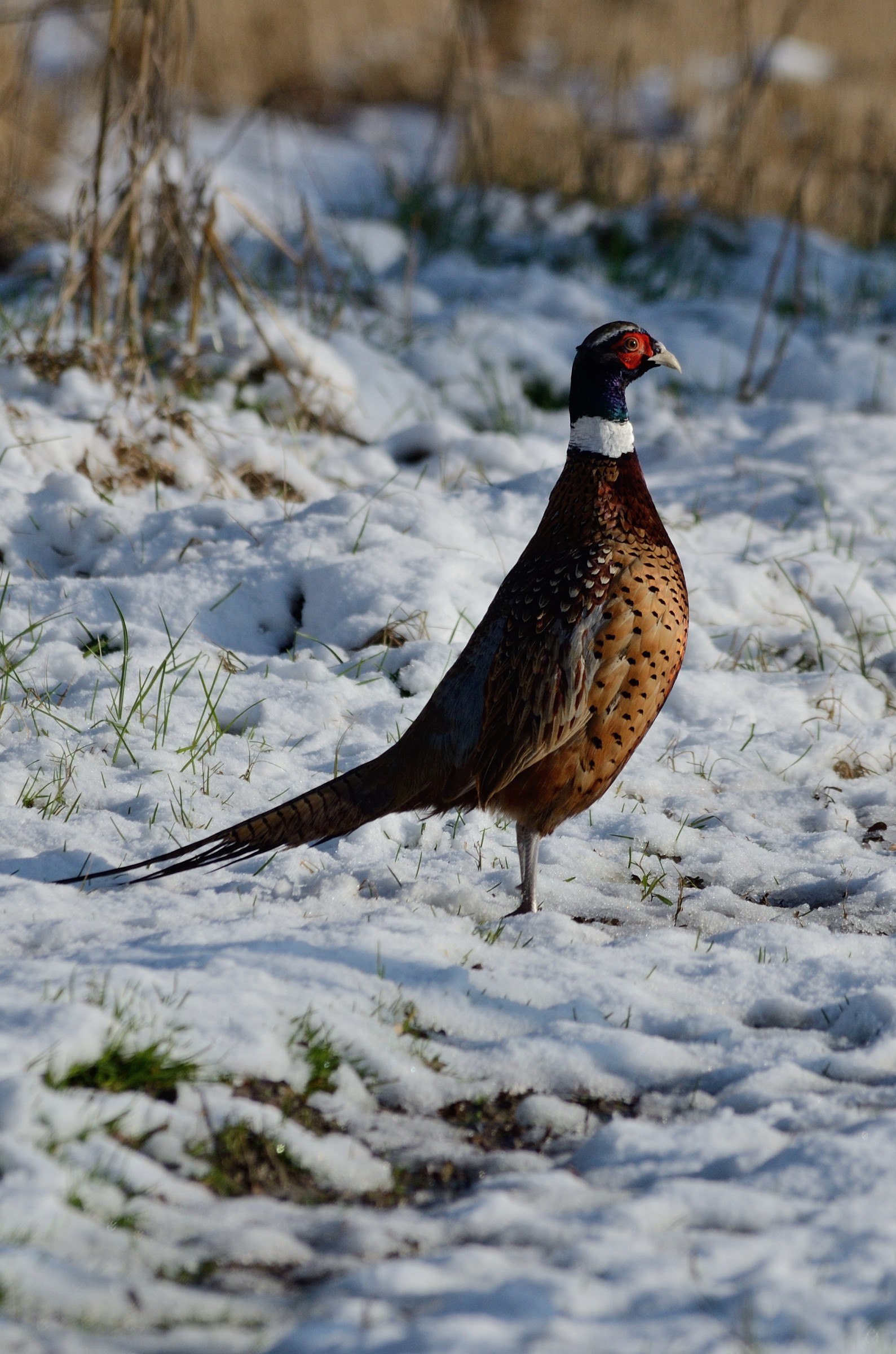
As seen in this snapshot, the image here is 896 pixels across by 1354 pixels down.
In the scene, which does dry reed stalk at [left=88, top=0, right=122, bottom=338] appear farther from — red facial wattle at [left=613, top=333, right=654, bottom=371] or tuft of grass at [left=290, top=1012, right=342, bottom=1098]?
tuft of grass at [left=290, top=1012, right=342, bottom=1098]

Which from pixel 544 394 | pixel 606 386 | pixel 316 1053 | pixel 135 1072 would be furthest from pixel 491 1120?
pixel 544 394

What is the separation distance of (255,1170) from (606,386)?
1994mm

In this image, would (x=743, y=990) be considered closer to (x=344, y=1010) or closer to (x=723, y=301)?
(x=344, y=1010)

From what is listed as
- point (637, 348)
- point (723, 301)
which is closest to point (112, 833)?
point (637, 348)

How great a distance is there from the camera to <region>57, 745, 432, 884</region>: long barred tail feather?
286 cm

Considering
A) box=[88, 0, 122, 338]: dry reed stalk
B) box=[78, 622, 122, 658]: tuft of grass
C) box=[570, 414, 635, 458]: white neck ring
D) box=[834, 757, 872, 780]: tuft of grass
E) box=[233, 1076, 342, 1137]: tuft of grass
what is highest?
box=[88, 0, 122, 338]: dry reed stalk

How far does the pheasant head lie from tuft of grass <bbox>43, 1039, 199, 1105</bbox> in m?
1.74

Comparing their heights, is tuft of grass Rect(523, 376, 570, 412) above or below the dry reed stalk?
below

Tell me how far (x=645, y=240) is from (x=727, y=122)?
3.14 feet

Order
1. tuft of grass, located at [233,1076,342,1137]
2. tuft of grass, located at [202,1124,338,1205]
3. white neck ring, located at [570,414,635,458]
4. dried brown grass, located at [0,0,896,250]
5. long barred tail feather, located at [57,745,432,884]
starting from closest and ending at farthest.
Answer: tuft of grass, located at [202,1124,338,1205] → tuft of grass, located at [233,1076,342,1137] → long barred tail feather, located at [57,745,432,884] → white neck ring, located at [570,414,635,458] → dried brown grass, located at [0,0,896,250]

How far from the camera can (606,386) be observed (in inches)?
126

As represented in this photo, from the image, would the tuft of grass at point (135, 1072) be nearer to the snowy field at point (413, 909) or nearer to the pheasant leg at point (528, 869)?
the snowy field at point (413, 909)

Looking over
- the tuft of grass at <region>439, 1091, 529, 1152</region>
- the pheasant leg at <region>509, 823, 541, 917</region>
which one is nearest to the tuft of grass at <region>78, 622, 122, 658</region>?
the pheasant leg at <region>509, 823, 541, 917</region>

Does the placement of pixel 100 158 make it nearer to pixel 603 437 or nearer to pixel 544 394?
pixel 544 394
